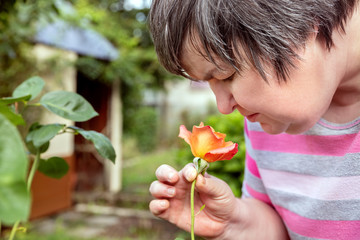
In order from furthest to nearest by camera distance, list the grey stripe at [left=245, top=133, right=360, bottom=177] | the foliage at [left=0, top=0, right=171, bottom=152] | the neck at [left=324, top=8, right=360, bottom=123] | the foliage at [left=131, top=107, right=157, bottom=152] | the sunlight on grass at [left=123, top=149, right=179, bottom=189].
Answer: the foliage at [left=131, top=107, right=157, bottom=152], the sunlight on grass at [left=123, top=149, right=179, bottom=189], the foliage at [left=0, top=0, right=171, bottom=152], the grey stripe at [left=245, top=133, right=360, bottom=177], the neck at [left=324, top=8, right=360, bottom=123]

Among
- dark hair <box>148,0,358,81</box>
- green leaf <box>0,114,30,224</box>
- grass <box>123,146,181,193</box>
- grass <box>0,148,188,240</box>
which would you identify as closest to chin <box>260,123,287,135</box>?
dark hair <box>148,0,358,81</box>

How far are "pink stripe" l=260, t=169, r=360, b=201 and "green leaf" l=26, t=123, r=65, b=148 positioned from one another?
637 millimetres

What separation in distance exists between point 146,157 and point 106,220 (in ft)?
17.2

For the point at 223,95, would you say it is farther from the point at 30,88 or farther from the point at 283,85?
the point at 30,88

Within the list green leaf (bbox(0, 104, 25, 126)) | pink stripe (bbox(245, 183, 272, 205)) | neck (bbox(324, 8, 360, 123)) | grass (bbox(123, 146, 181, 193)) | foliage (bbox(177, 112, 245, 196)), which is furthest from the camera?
grass (bbox(123, 146, 181, 193))

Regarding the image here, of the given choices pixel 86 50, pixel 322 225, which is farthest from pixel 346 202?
pixel 86 50

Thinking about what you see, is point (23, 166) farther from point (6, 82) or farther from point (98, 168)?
point (98, 168)

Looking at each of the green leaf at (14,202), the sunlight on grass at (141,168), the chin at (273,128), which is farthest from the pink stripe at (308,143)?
the sunlight on grass at (141,168)

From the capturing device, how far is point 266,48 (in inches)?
26.1

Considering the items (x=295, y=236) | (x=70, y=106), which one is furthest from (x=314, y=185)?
(x=70, y=106)

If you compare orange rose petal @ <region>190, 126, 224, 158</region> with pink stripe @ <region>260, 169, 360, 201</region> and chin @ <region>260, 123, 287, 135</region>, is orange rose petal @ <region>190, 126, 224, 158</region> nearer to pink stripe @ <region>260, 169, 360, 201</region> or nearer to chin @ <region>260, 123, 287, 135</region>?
chin @ <region>260, 123, 287, 135</region>

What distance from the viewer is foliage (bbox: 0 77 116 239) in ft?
0.87

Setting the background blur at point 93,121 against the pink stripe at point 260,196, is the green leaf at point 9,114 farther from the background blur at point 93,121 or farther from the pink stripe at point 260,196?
the background blur at point 93,121

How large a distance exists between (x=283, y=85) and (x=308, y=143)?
36 centimetres
